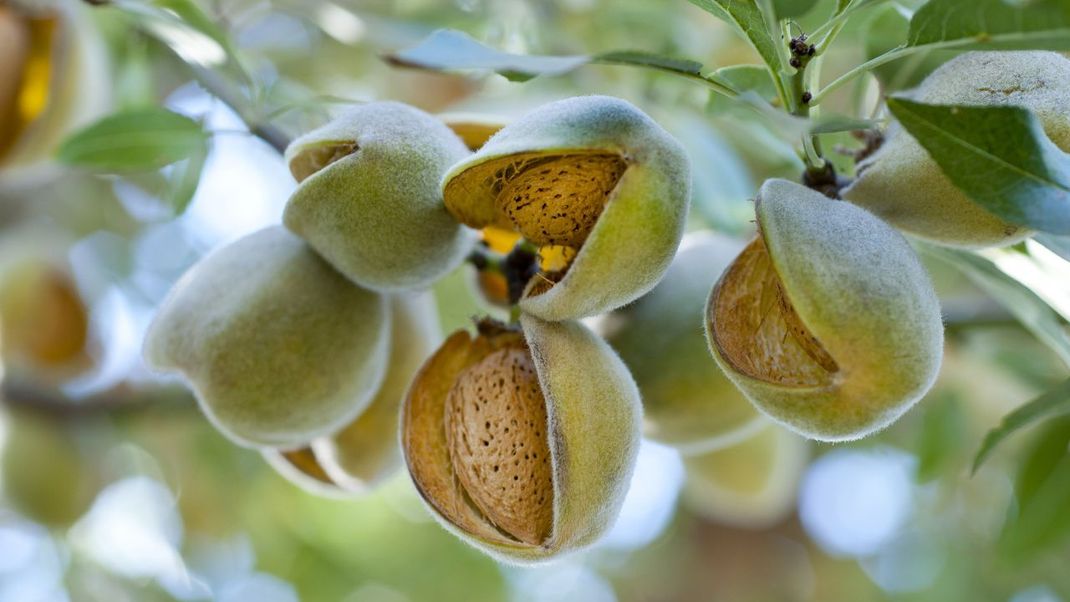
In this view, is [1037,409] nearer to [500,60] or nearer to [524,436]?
[524,436]

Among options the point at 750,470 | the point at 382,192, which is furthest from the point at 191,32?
the point at 750,470

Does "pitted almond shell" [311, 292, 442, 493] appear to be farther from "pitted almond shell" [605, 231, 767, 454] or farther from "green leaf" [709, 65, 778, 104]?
"green leaf" [709, 65, 778, 104]

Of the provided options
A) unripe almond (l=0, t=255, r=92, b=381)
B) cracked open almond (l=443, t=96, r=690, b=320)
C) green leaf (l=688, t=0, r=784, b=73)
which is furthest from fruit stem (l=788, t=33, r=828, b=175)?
unripe almond (l=0, t=255, r=92, b=381)

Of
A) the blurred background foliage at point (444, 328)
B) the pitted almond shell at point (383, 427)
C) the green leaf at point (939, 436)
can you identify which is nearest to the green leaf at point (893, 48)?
the blurred background foliage at point (444, 328)

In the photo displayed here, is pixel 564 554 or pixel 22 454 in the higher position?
pixel 564 554

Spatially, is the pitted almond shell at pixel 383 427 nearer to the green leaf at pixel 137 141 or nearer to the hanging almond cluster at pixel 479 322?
the hanging almond cluster at pixel 479 322

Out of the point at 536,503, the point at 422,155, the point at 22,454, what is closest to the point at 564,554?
the point at 536,503

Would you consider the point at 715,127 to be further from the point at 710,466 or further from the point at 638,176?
the point at 638,176
